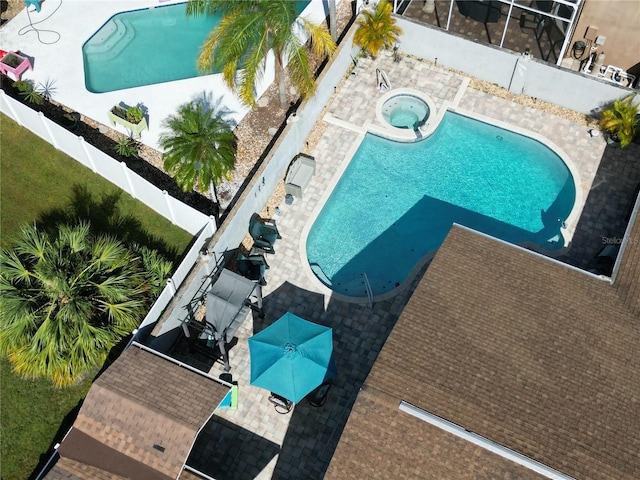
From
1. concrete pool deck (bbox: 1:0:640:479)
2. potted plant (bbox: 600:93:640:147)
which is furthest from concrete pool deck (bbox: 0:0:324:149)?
potted plant (bbox: 600:93:640:147)

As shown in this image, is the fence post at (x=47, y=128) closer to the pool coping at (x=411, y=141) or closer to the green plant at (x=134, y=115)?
the green plant at (x=134, y=115)

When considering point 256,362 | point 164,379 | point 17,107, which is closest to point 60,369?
point 164,379

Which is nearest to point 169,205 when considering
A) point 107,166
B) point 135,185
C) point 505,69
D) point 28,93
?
point 135,185

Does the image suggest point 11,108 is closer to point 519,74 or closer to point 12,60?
point 12,60

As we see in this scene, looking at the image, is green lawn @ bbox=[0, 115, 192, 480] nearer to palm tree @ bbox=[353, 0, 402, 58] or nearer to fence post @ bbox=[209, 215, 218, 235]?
fence post @ bbox=[209, 215, 218, 235]

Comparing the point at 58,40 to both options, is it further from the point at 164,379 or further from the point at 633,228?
the point at 633,228

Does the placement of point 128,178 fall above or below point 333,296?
above

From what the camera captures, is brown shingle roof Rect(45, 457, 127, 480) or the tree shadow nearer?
brown shingle roof Rect(45, 457, 127, 480)
